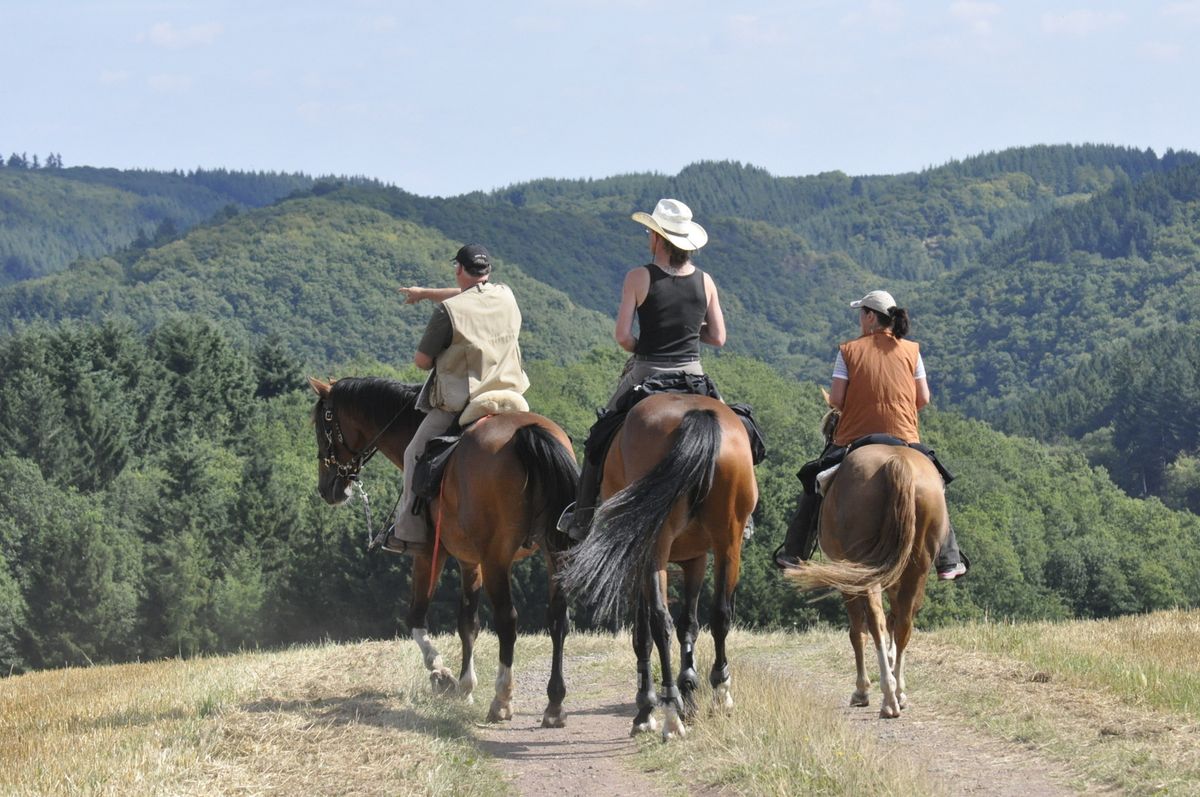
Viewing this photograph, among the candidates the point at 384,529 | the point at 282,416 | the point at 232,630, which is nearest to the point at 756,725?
the point at 384,529

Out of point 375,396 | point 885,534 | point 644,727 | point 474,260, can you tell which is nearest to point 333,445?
point 375,396

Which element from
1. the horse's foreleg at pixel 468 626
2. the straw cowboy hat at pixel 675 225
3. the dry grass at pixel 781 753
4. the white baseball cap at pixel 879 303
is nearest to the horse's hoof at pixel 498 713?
the horse's foreleg at pixel 468 626

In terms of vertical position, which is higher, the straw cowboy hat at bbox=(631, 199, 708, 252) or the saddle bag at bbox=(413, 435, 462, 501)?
the straw cowboy hat at bbox=(631, 199, 708, 252)

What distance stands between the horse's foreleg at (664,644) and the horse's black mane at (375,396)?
341 centimetres

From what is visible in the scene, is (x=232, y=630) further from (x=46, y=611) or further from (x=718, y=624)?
(x=718, y=624)

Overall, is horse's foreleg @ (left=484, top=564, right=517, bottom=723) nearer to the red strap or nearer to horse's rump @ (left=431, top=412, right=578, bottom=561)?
Answer: horse's rump @ (left=431, top=412, right=578, bottom=561)

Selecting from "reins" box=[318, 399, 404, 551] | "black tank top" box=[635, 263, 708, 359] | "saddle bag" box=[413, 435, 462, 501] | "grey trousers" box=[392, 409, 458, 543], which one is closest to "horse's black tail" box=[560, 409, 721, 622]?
"black tank top" box=[635, 263, 708, 359]

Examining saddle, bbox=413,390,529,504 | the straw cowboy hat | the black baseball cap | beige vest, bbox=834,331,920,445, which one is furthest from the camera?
the black baseball cap

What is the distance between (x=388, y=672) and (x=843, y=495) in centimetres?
439

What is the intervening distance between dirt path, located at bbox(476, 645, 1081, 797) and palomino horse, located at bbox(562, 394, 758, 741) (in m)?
0.55

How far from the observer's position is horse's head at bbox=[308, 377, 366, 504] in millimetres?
13367

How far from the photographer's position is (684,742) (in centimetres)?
972

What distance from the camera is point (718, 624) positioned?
1056 cm

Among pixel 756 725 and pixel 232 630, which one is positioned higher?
pixel 756 725
